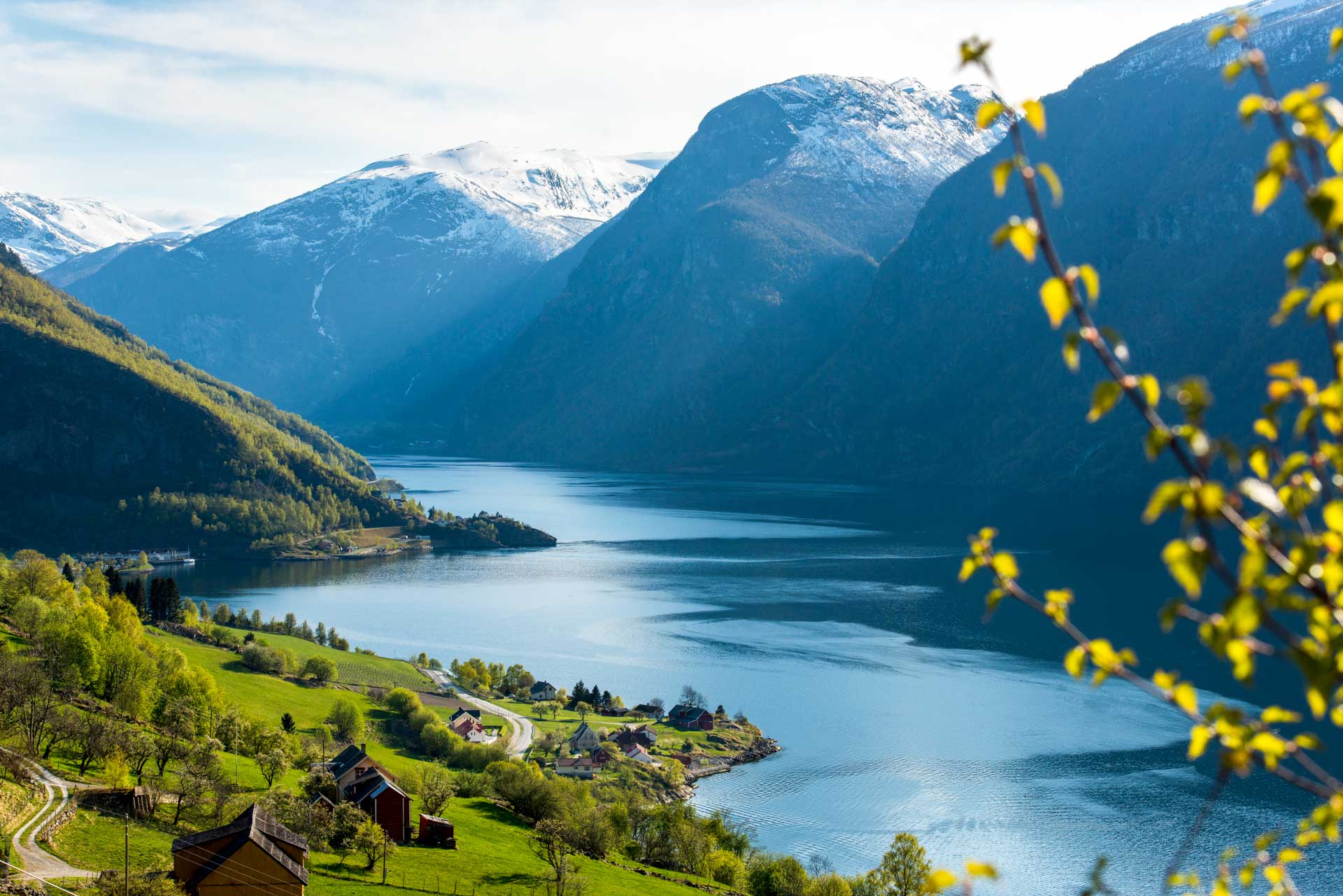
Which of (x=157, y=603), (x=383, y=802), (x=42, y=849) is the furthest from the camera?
(x=157, y=603)

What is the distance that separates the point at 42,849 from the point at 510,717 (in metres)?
40.9

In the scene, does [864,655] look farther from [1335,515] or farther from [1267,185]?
[1267,185]

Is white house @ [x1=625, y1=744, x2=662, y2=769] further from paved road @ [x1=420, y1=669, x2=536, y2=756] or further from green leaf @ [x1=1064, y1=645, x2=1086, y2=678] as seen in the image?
green leaf @ [x1=1064, y1=645, x2=1086, y2=678]

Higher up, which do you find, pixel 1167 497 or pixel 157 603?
pixel 1167 497

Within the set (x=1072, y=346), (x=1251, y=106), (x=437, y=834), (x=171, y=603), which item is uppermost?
(x=1251, y=106)

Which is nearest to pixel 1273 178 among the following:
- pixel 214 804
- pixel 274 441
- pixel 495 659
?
pixel 214 804

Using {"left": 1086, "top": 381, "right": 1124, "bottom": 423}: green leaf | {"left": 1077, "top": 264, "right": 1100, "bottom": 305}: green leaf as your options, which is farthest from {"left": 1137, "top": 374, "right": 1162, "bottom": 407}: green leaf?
{"left": 1077, "top": 264, "right": 1100, "bottom": 305}: green leaf

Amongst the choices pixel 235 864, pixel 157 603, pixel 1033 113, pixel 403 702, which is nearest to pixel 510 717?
pixel 403 702

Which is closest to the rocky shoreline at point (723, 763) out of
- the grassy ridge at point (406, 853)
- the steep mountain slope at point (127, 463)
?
the grassy ridge at point (406, 853)

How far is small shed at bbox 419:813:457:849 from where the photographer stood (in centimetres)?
A: 4253

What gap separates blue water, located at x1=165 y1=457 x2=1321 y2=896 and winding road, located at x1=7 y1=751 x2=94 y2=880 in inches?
1130

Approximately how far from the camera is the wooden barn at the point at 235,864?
1191 inches

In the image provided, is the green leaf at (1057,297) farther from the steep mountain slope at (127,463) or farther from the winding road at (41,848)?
the steep mountain slope at (127,463)

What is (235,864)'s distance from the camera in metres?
30.2
